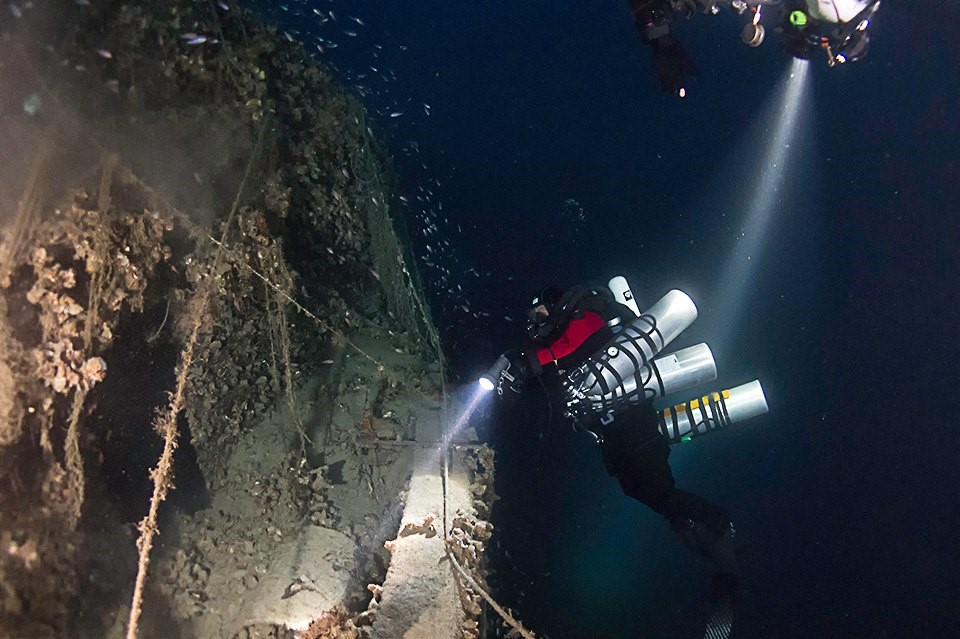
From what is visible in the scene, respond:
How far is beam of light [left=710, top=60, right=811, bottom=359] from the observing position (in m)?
12.8

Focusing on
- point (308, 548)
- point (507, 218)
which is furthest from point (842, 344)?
point (308, 548)

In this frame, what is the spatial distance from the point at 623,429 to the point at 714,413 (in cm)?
132

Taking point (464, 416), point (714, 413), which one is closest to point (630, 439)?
point (714, 413)

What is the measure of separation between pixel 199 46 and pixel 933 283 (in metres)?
15.9

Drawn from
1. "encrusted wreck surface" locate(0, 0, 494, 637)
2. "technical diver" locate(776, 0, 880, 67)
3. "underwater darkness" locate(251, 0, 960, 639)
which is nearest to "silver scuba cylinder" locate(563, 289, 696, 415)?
"encrusted wreck surface" locate(0, 0, 494, 637)

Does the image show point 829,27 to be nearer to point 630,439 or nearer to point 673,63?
point 673,63

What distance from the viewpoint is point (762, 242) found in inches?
518

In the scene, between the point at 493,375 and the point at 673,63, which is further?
the point at 493,375

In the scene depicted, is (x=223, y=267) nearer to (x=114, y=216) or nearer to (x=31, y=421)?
(x=114, y=216)

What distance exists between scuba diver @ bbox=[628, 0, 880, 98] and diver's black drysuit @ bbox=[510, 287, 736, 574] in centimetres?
216

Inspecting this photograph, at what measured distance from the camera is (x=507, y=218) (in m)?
13.7

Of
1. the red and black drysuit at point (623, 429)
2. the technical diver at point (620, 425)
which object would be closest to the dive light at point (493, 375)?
the technical diver at point (620, 425)

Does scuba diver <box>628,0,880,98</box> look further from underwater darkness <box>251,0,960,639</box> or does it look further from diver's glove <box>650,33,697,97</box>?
underwater darkness <box>251,0,960,639</box>

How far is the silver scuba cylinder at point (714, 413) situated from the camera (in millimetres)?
6254
